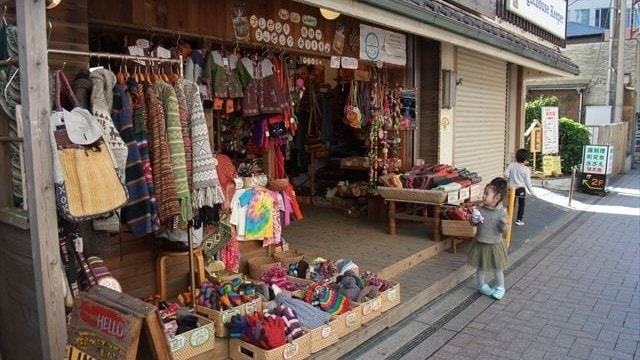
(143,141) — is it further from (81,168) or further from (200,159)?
(81,168)

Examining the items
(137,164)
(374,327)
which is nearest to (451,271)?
(374,327)

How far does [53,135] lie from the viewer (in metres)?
3.26

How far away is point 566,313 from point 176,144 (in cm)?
486

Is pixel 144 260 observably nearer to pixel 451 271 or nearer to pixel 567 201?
pixel 451 271

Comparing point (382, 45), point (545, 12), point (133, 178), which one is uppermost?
point (545, 12)

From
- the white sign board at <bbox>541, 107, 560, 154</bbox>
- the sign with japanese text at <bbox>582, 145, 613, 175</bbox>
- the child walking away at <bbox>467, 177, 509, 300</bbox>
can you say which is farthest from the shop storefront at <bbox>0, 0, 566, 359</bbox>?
the sign with japanese text at <bbox>582, 145, 613, 175</bbox>

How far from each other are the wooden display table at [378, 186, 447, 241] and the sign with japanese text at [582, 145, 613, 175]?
8715 mm

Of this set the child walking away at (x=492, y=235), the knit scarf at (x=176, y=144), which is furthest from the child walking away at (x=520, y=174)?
the knit scarf at (x=176, y=144)

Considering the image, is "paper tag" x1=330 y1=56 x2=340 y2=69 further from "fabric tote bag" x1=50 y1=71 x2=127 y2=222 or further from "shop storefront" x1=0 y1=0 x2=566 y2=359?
"fabric tote bag" x1=50 y1=71 x2=127 y2=222

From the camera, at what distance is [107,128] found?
3783mm

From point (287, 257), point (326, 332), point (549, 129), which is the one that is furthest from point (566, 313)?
point (549, 129)

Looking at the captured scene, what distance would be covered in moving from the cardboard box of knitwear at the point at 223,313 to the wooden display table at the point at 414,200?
13.3 ft

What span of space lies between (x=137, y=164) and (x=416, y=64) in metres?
6.89

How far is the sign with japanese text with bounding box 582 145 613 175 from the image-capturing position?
14977 mm
